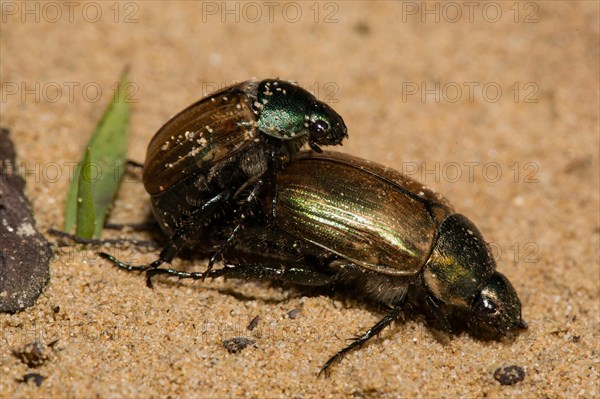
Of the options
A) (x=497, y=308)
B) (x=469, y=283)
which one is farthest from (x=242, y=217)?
(x=497, y=308)

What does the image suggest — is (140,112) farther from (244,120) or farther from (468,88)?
(468,88)

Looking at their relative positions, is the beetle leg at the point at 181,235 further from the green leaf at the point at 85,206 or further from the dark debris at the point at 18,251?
the dark debris at the point at 18,251

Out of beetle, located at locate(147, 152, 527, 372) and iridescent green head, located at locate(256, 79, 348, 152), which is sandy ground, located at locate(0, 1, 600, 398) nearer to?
beetle, located at locate(147, 152, 527, 372)

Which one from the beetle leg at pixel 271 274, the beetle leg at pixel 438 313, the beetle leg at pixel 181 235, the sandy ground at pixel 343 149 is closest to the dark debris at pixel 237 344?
the sandy ground at pixel 343 149

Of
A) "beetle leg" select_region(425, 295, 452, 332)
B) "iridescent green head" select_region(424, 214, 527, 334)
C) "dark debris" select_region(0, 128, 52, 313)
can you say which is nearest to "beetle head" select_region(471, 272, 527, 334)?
"iridescent green head" select_region(424, 214, 527, 334)

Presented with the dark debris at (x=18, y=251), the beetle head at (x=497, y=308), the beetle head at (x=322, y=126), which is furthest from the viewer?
the beetle head at (x=322, y=126)

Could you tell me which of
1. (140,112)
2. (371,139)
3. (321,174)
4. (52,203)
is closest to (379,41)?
(371,139)
